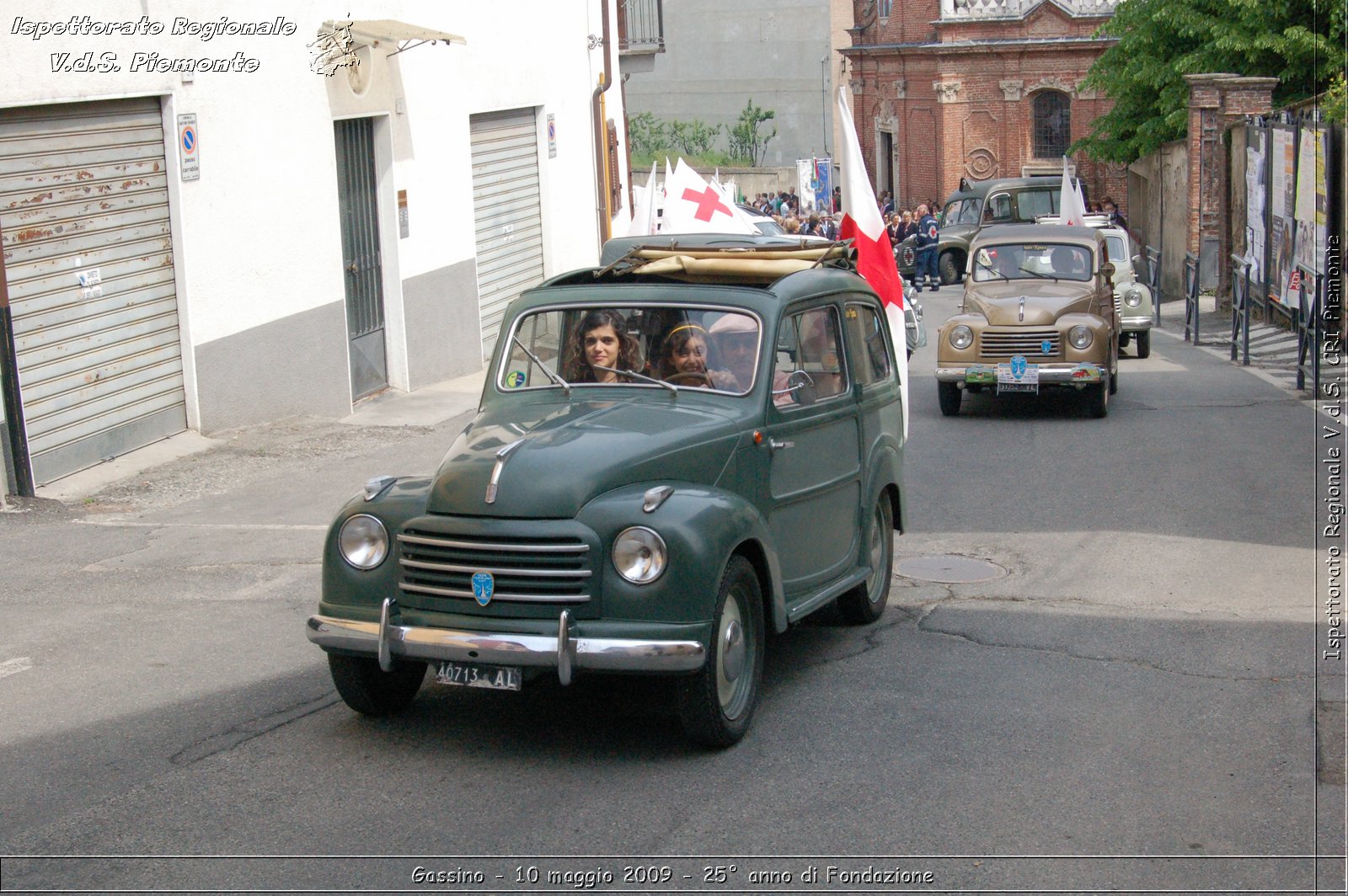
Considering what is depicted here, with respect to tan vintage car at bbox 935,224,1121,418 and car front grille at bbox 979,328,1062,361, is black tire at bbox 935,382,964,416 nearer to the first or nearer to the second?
tan vintage car at bbox 935,224,1121,418

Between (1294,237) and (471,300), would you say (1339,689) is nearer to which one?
(471,300)

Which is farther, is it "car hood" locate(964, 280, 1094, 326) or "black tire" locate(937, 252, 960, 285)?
"black tire" locate(937, 252, 960, 285)

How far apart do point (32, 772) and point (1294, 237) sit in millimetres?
18101

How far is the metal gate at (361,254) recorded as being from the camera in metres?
15.6

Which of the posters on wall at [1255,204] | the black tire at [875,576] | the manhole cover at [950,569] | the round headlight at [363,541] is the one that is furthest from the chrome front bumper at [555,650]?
the posters on wall at [1255,204]

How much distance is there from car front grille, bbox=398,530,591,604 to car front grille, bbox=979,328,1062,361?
34.9 feet

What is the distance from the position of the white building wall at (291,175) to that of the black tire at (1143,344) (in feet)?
30.4

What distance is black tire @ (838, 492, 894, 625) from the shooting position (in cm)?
782

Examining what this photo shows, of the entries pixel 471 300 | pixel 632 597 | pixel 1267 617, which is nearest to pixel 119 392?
pixel 471 300

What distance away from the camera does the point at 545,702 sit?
6508mm

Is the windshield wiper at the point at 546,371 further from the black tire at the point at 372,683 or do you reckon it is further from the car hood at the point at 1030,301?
the car hood at the point at 1030,301

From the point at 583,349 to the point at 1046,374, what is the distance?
9.28m

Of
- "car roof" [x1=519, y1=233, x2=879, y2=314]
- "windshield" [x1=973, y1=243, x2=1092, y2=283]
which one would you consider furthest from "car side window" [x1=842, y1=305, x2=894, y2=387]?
"windshield" [x1=973, y1=243, x2=1092, y2=283]

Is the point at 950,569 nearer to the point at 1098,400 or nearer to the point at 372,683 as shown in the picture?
the point at 372,683
